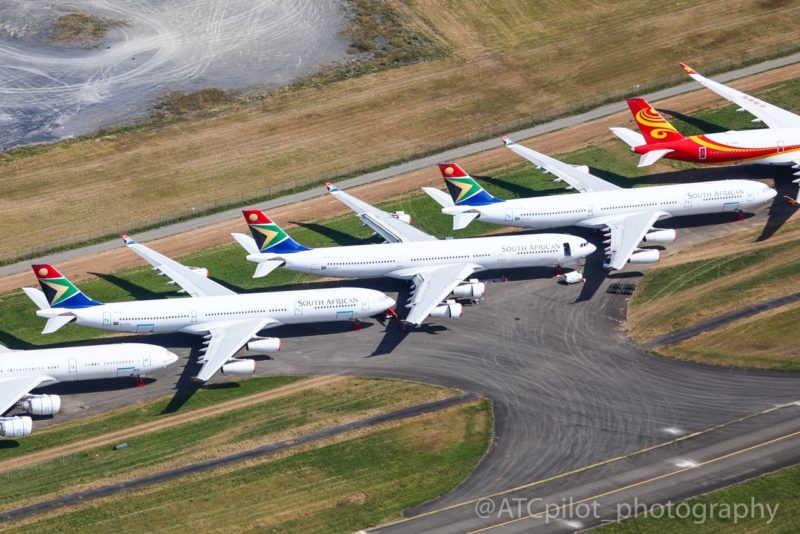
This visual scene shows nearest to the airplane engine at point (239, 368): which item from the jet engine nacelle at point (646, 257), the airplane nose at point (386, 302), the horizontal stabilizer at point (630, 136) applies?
the airplane nose at point (386, 302)

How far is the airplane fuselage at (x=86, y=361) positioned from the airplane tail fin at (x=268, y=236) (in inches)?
694

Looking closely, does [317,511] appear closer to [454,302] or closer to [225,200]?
[454,302]

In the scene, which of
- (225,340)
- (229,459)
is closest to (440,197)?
(225,340)

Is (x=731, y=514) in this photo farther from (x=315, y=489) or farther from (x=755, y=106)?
(x=755, y=106)

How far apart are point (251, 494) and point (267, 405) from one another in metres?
13.1

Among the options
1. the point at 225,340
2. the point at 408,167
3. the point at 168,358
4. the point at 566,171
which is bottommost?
the point at 168,358

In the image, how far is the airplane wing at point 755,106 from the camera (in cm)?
14500

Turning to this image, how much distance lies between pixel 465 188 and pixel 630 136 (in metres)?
26.5

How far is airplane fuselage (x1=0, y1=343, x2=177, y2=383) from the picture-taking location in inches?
4186

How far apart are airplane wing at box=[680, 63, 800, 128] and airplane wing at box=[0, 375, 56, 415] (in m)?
97.9

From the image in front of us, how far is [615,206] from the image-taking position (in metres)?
127

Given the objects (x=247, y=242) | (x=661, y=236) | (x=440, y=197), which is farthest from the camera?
(x=440, y=197)

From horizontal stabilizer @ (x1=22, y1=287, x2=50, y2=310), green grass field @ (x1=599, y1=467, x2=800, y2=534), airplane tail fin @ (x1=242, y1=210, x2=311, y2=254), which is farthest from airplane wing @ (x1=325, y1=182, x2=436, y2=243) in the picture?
green grass field @ (x1=599, y1=467, x2=800, y2=534)

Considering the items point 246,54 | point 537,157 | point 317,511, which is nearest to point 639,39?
point 537,157
